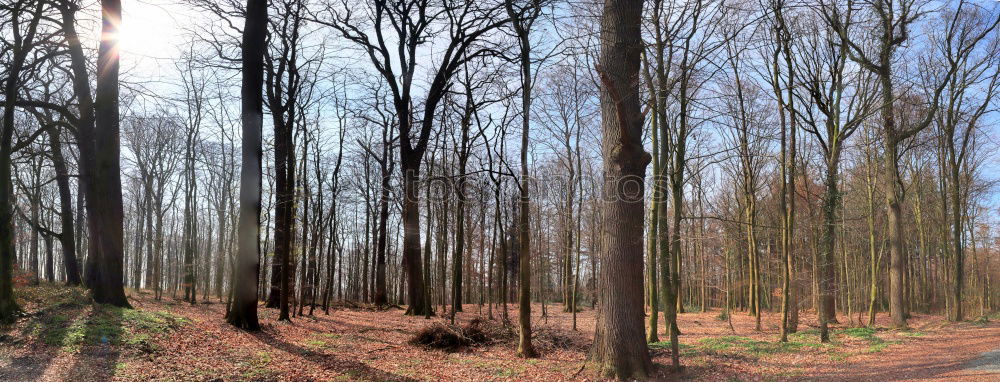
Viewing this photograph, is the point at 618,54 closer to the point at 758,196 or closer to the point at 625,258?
the point at 625,258

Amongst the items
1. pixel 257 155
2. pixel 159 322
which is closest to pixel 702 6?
→ pixel 257 155

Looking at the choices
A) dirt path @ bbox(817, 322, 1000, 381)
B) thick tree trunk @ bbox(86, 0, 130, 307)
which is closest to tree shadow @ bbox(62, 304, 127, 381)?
thick tree trunk @ bbox(86, 0, 130, 307)

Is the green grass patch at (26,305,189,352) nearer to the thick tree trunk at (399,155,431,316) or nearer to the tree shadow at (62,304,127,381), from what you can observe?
the tree shadow at (62,304,127,381)

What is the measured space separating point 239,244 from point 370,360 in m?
4.22

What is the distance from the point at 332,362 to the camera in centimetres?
902

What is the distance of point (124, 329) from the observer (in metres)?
8.59

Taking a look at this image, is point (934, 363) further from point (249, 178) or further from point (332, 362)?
point (249, 178)

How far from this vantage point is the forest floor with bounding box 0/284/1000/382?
23.7ft

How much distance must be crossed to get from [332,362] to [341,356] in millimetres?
650

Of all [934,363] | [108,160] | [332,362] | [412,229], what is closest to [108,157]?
[108,160]

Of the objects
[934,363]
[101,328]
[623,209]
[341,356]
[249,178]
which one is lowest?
[341,356]

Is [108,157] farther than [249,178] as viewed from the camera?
No

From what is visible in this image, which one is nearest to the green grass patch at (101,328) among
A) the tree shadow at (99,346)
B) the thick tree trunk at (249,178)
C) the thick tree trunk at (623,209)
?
the tree shadow at (99,346)

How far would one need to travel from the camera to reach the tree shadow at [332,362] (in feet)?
26.3
